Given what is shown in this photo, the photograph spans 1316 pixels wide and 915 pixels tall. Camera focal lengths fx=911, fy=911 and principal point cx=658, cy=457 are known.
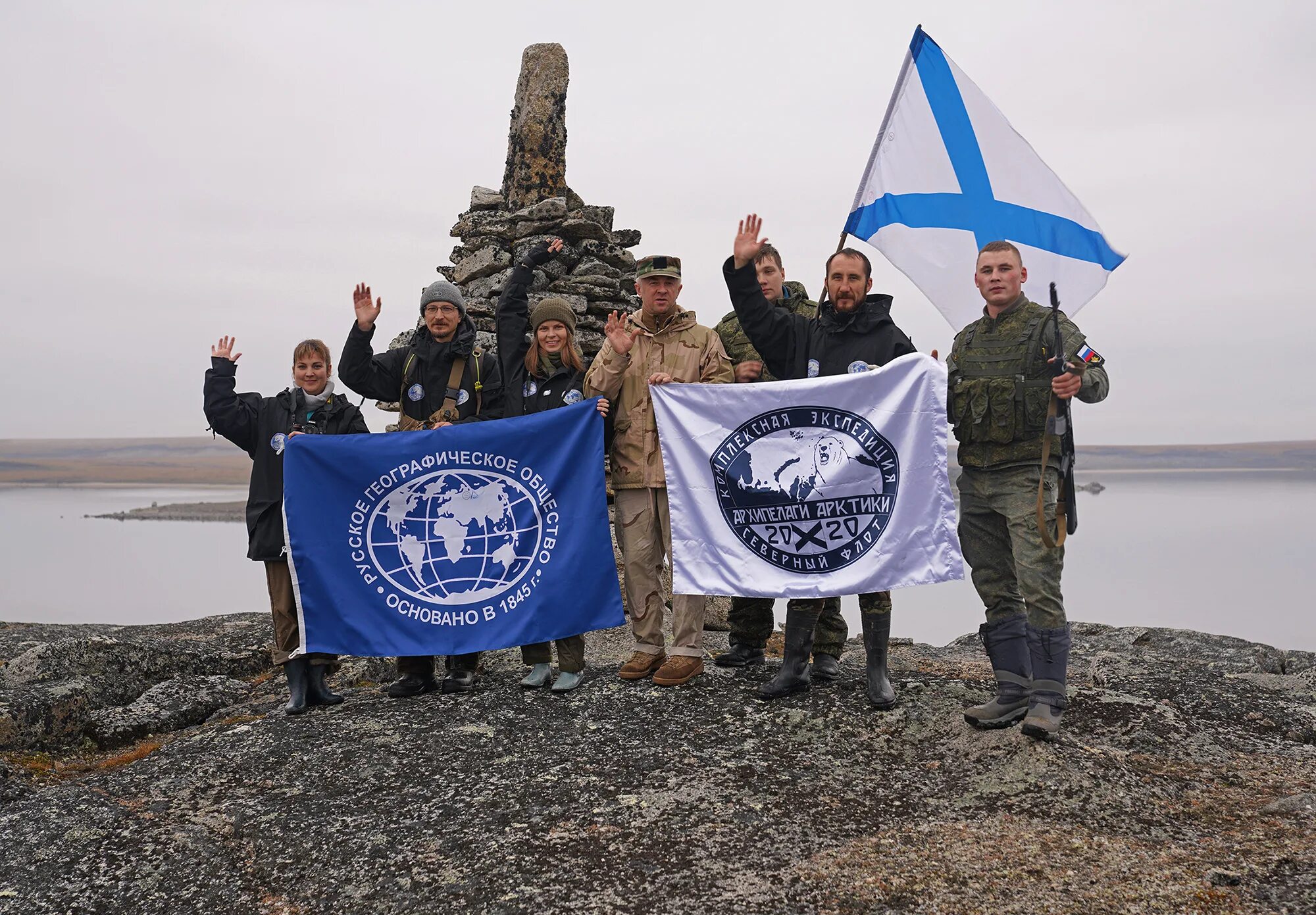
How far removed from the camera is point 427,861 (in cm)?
418

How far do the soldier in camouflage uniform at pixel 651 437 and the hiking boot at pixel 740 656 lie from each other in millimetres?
694

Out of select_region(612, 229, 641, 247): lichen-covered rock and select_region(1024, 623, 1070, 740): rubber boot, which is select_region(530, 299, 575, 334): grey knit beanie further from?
select_region(612, 229, 641, 247): lichen-covered rock

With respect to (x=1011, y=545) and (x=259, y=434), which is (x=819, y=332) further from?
(x=259, y=434)

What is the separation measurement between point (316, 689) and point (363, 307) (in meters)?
2.67

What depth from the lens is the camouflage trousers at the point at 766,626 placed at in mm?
6652

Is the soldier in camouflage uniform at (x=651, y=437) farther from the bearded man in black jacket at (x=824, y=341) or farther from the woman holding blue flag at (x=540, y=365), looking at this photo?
the bearded man in black jacket at (x=824, y=341)

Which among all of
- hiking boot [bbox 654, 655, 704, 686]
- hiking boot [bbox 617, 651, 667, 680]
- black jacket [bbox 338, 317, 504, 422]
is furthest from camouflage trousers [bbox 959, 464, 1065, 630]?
black jacket [bbox 338, 317, 504, 422]

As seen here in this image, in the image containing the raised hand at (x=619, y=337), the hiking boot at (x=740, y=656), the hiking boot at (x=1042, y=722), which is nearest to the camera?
the hiking boot at (x=1042, y=722)

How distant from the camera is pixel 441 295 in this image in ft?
21.1

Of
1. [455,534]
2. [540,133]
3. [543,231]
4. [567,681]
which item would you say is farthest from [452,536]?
[540,133]

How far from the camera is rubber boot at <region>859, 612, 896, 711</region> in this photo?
18.9 ft

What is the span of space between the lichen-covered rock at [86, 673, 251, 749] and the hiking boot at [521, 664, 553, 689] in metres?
2.68

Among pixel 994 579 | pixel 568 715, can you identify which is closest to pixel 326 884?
pixel 568 715

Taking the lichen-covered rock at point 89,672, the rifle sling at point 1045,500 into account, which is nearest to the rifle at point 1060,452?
the rifle sling at point 1045,500
